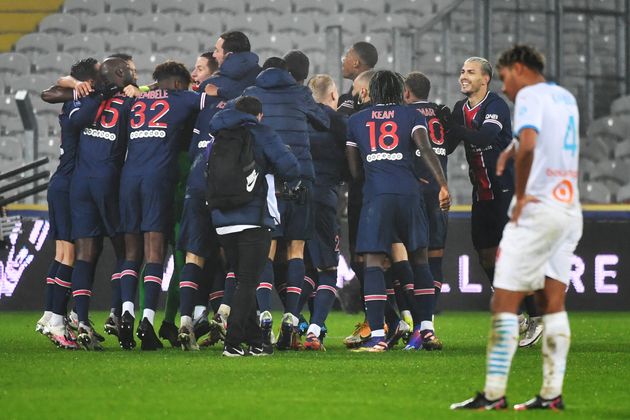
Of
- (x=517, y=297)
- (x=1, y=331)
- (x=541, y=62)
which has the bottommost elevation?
(x=1, y=331)

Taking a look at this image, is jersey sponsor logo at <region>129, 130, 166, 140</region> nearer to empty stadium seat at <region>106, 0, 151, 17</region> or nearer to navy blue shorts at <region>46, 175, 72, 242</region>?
navy blue shorts at <region>46, 175, 72, 242</region>

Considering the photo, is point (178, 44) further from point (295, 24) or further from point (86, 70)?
point (86, 70)

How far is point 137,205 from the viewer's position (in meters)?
9.65

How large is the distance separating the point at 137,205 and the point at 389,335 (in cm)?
238

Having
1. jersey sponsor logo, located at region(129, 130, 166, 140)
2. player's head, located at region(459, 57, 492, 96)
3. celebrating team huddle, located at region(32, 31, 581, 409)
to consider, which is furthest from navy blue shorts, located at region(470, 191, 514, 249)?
jersey sponsor logo, located at region(129, 130, 166, 140)

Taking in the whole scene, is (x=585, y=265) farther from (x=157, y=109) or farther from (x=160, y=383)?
(x=160, y=383)

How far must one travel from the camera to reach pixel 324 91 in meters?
10.5

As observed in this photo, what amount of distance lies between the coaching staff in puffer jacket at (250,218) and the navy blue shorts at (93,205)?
4.68 ft

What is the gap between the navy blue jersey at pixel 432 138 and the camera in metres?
10.4

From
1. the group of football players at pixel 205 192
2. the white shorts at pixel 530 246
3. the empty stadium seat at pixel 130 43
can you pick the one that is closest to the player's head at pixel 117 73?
the group of football players at pixel 205 192

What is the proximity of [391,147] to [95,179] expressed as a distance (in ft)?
7.26

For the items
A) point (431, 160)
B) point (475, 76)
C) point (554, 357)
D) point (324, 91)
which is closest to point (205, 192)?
point (431, 160)

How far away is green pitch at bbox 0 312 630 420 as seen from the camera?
19.2 ft

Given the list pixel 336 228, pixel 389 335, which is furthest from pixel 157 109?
pixel 389 335
